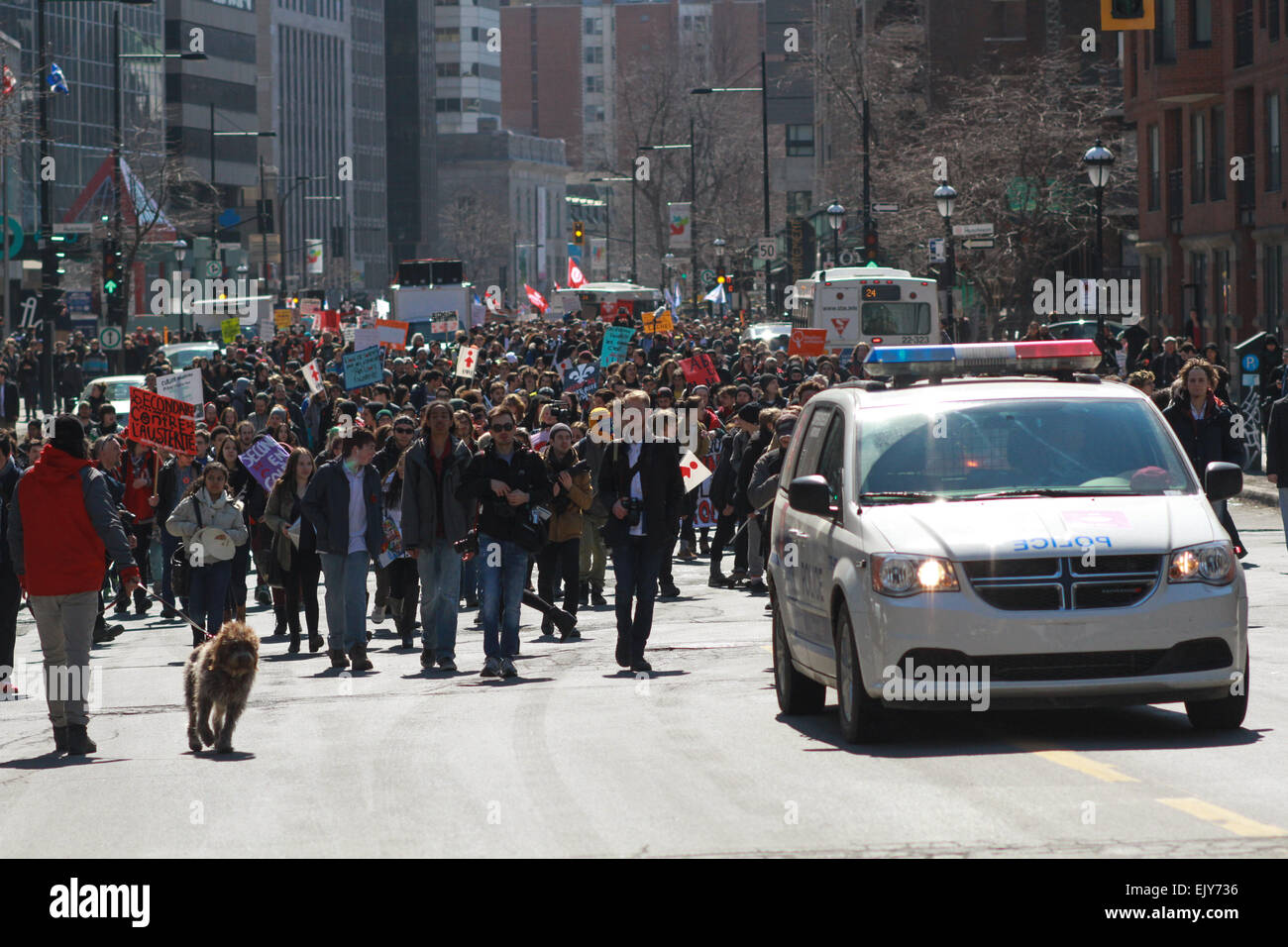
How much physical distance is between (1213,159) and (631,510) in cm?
3865

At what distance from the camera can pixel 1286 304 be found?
1772 inches

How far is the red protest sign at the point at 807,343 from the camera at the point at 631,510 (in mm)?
22340

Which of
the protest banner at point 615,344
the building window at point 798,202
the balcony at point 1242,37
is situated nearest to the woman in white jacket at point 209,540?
the protest banner at point 615,344

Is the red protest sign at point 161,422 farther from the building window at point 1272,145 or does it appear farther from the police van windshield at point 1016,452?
the building window at point 1272,145

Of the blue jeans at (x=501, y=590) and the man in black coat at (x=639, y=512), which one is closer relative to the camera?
the man in black coat at (x=639, y=512)

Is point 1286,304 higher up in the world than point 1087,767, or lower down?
higher up

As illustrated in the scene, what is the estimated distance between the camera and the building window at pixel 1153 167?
182ft

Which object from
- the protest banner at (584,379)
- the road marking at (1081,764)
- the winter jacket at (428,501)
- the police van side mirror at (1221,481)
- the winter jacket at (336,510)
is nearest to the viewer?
the road marking at (1081,764)

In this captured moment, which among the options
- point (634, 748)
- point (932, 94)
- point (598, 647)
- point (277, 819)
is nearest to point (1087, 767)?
Result: point (634, 748)

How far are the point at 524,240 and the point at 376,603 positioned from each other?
17756cm

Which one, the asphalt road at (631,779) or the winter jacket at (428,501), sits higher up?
the winter jacket at (428,501)

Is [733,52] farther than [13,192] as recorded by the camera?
Yes

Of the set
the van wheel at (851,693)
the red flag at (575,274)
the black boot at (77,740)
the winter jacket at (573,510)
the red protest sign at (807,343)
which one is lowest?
the black boot at (77,740)
